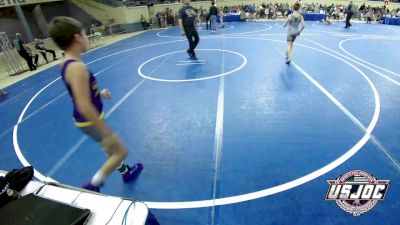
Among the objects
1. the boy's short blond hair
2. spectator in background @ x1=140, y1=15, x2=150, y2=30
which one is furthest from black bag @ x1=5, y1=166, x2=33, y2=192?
spectator in background @ x1=140, y1=15, x2=150, y2=30

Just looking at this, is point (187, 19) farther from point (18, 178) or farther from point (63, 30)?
point (18, 178)

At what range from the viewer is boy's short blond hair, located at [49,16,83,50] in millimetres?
2549

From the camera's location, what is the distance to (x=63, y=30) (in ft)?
8.43

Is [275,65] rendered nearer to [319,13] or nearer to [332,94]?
[332,94]

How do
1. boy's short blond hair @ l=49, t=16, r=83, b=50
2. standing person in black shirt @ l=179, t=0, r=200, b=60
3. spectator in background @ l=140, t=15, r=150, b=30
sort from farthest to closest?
spectator in background @ l=140, t=15, r=150, b=30
standing person in black shirt @ l=179, t=0, r=200, b=60
boy's short blond hair @ l=49, t=16, r=83, b=50

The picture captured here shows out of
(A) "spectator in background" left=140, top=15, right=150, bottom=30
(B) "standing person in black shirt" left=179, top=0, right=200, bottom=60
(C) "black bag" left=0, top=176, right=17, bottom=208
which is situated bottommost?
(A) "spectator in background" left=140, top=15, right=150, bottom=30

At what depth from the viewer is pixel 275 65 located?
30.6 feet

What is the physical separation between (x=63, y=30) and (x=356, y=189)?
3489mm

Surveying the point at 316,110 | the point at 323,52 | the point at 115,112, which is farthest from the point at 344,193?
the point at 323,52

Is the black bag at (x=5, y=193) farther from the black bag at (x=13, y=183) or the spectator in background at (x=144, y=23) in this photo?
the spectator in background at (x=144, y=23)

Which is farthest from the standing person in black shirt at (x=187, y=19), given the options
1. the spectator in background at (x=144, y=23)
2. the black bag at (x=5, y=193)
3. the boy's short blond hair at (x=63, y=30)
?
the spectator in background at (x=144, y=23)

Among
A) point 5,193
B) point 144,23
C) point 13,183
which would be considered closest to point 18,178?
point 13,183

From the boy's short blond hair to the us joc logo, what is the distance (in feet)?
10.2

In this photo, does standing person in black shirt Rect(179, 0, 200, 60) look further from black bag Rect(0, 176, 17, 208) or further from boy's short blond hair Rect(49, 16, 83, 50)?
black bag Rect(0, 176, 17, 208)
